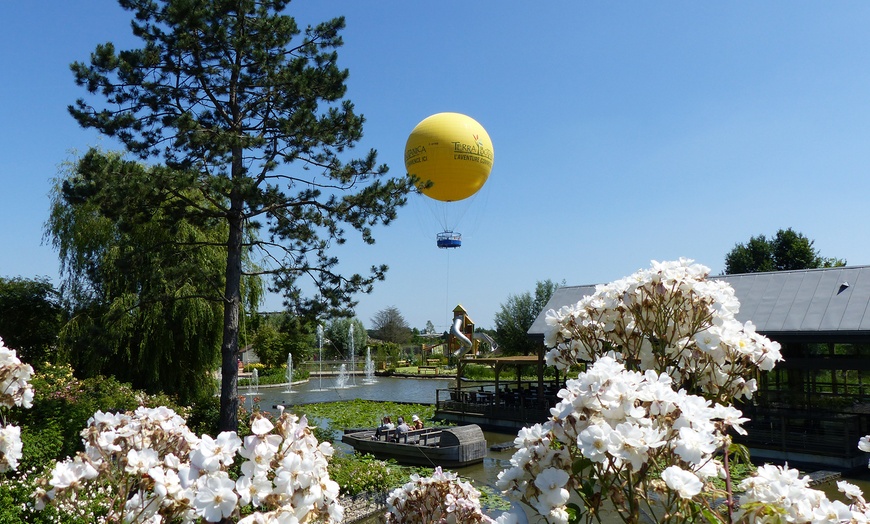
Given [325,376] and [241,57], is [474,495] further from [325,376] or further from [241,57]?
[325,376]

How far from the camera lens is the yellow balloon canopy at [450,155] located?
20.2 m

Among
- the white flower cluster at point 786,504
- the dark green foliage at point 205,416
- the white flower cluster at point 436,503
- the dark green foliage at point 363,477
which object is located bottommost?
the dark green foliage at point 363,477

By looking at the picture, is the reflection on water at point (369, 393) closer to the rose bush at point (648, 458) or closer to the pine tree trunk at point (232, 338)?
the pine tree trunk at point (232, 338)

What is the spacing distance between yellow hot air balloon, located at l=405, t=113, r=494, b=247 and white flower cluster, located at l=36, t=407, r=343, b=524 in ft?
57.5

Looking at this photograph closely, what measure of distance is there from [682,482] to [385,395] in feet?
110

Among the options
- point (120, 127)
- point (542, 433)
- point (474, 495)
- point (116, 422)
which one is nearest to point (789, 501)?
point (542, 433)

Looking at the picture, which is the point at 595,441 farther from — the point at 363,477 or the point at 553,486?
the point at 363,477

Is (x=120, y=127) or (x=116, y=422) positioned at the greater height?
(x=120, y=127)

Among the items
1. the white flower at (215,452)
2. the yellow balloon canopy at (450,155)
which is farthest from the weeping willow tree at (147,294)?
the white flower at (215,452)

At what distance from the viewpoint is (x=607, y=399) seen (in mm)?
2029

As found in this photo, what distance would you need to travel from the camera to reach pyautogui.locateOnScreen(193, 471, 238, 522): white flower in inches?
74.9

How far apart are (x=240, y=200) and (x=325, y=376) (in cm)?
3973

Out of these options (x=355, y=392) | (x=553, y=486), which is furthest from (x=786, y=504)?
(x=355, y=392)

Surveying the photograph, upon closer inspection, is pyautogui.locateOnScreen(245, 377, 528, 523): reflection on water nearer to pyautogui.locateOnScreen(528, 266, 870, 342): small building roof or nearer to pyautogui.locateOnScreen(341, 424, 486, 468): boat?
pyautogui.locateOnScreen(341, 424, 486, 468): boat
